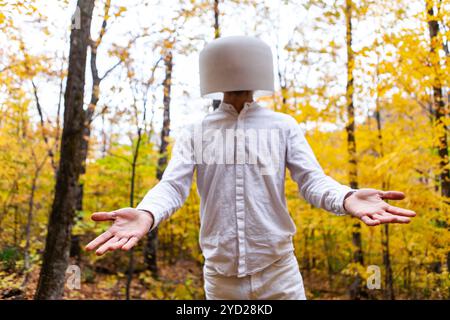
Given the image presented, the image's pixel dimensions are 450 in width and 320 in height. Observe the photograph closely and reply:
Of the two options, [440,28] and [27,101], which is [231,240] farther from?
[27,101]

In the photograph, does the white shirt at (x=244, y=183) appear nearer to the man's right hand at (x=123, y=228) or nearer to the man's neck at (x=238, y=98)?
the man's neck at (x=238, y=98)

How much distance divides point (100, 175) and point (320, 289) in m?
3.85

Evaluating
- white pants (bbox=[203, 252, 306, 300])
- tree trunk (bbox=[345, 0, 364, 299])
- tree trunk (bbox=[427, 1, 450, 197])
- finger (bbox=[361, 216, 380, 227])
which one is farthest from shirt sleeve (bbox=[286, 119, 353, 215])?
tree trunk (bbox=[345, 0, 364, 299])

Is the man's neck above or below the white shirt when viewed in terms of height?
above

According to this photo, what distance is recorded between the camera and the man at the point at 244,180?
108 cm

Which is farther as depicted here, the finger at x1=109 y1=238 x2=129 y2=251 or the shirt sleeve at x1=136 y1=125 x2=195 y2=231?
the shirt sleeve at x1=136 y1=125 x2=195 y2=231

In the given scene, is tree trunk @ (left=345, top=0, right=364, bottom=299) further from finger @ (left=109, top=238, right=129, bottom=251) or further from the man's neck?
finger @ (left=109, top=238, right=129, bottom=251)

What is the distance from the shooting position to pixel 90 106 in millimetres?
3680

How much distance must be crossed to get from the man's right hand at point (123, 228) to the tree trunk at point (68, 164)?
6.12 ft

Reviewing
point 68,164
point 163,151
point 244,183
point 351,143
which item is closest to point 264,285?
point 244,183

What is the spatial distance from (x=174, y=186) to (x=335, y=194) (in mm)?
468

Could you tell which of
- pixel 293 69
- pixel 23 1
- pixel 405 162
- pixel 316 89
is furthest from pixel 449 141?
pixel 23 1

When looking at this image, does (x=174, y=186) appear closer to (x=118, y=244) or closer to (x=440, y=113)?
(x=118, y=244)

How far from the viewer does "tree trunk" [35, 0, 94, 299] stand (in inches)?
98.4
